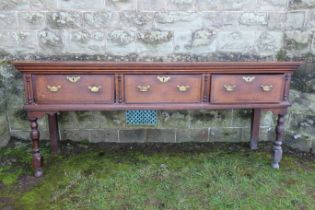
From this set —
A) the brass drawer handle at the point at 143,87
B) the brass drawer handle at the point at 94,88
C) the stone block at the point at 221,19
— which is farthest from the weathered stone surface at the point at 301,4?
the brass drawer handle at the point at 94,88

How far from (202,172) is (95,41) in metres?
1.60

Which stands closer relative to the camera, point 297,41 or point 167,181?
point 167,181

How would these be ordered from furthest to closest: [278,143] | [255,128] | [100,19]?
[255,128], [100,19], [278,143]

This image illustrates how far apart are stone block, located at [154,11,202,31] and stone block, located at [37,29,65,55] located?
0.93 meters

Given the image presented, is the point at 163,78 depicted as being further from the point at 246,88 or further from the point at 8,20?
the point at 8,20

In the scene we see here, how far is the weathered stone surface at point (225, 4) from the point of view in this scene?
135 inches

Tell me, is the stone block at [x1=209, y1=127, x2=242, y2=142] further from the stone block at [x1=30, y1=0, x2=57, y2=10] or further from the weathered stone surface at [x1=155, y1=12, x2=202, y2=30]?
the stone block at [x1=30, y1=0, x2=57, y2=10]

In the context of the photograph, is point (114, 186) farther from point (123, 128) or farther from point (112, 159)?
point (123, 128)

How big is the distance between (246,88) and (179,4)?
1.02 metres

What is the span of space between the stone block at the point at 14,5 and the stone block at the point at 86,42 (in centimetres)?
46

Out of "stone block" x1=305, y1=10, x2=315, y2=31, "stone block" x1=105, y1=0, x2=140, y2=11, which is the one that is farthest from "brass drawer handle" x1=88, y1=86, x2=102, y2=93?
"stone block" x1=305, y1=10, x2=315, y2=31

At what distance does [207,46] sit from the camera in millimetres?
3551

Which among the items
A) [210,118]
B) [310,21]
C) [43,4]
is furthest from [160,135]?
[310,21]

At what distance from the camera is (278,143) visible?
3330 mm
